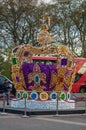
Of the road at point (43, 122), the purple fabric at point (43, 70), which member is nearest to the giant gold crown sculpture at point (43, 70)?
the purple fabric at point (43, 70)

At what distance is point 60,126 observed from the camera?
17.6 meters

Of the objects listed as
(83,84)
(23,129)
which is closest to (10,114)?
(23,129)

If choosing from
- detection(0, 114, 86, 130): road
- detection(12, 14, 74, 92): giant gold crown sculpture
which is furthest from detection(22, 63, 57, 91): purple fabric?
detection(0, 114, 86, 130): road

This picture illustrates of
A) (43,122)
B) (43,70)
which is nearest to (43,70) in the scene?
(43,70)

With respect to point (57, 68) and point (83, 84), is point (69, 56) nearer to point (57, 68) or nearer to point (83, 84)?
point (57, 68)

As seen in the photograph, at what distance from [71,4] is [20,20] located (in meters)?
6.72

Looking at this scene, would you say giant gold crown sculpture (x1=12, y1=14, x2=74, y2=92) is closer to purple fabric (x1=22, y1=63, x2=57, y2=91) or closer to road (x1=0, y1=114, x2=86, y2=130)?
purple fabric (x1=22, y1=63, x2=57, y2=91)

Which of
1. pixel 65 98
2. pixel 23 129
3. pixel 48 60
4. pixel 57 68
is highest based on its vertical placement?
pixel 48 60

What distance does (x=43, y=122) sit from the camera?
755 inches

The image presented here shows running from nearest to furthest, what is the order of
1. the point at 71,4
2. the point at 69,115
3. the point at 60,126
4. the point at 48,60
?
the point at 60,126 < the point at 69,115 < the point at 48,60 < the point at 71,4

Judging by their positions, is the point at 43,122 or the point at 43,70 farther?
the point at 43,70

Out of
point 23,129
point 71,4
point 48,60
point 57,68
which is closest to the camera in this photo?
point 23,129

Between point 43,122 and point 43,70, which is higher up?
point 43,70

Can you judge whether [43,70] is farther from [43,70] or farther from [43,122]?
[43,122]
